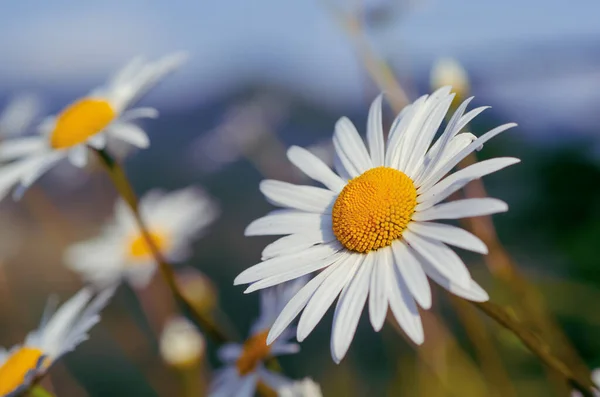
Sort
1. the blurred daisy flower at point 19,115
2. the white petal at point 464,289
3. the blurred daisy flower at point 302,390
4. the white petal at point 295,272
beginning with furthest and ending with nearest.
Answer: the blurred daisy flower at point 19,115
the blurred daisy flower at point 302,390
the white petal at point 295,272
the white petal at point 464,289

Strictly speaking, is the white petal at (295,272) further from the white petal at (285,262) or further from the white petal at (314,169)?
the white petal at (314,169)

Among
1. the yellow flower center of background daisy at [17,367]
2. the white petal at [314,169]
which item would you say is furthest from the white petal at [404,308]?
the yellow flower center of background daisy at [17,367]

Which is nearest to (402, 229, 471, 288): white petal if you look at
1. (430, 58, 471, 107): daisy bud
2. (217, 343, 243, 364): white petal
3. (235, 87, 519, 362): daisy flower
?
(235, 87, 519, 362): daisy flower

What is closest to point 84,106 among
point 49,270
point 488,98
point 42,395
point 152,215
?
point 42,395

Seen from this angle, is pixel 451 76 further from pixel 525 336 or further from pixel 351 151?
pixel 525 336

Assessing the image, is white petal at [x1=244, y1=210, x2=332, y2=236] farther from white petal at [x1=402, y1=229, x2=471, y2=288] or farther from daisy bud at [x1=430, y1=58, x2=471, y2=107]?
daisy bud at [x1=430, y1=58, x2=471, y2=107]
